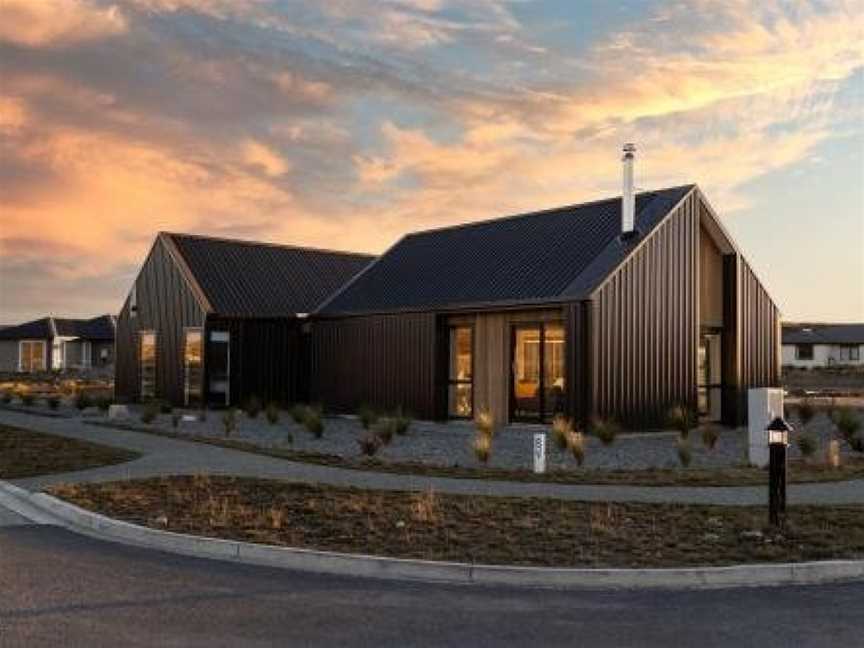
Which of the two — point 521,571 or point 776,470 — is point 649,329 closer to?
point 776,470

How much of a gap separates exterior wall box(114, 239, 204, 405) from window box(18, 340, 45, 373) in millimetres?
43307

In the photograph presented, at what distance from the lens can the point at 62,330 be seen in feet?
253

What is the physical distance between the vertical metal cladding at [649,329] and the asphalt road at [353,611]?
1343cm

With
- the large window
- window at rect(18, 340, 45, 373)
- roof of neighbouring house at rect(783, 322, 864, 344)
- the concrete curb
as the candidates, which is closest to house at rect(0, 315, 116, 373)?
window at rect(18, 340, 45, 373)

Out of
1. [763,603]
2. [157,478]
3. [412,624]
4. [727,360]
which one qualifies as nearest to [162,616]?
[412,624]

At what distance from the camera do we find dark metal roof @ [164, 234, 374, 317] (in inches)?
1289

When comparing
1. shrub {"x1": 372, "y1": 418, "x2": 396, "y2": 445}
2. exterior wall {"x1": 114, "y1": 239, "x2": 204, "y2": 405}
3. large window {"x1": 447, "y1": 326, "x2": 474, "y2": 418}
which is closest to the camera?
shrub {"x1": 372, "y1": 418, "x2": 396, "y2": 445}

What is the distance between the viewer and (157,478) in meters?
14.3

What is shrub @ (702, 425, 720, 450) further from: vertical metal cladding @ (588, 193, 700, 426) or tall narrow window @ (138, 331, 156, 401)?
tall narrow window @ (138, 331, 156, 401)

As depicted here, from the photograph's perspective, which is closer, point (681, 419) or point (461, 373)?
point (681, 419)

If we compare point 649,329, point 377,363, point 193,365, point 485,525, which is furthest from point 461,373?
point 485,525

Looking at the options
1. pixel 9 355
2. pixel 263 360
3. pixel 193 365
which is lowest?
pixel 193 365

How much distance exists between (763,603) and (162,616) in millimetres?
4536

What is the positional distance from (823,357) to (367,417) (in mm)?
77443
